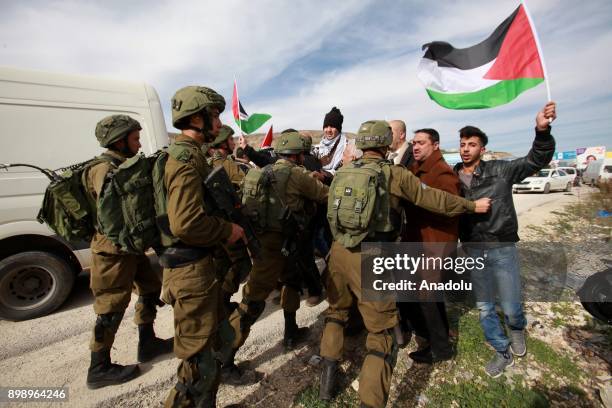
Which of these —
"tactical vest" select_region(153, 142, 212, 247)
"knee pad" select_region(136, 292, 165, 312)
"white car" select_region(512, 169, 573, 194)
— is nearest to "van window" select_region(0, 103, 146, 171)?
"knee pad" select_region(136, 292, 165, 312)

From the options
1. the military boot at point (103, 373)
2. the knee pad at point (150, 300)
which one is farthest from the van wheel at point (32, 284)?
the military boot at point (103, 373)

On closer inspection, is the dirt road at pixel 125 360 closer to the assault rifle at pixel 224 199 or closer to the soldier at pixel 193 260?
the soldier at pixel 193 260

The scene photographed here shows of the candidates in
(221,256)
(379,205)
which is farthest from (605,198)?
(221,256)

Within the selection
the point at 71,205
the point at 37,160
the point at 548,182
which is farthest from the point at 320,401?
the point at 548,182

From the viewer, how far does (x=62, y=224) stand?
96.9 inches

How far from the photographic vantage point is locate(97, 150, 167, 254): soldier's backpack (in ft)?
5.95

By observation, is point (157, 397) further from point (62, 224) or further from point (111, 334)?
point (62, 224)

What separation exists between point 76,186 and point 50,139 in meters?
1.54

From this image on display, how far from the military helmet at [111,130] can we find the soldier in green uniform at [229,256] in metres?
0.77

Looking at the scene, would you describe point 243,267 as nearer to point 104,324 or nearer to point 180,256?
point 180,256

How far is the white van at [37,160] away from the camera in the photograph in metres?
3.17

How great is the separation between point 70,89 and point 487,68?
4553 millimetres

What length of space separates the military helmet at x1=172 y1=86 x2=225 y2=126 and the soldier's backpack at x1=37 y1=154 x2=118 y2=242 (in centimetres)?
93

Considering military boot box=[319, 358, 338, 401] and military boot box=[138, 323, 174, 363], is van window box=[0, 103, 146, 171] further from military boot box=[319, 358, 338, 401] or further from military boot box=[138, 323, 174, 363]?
military boot box=[319, 358, 338, 401]
